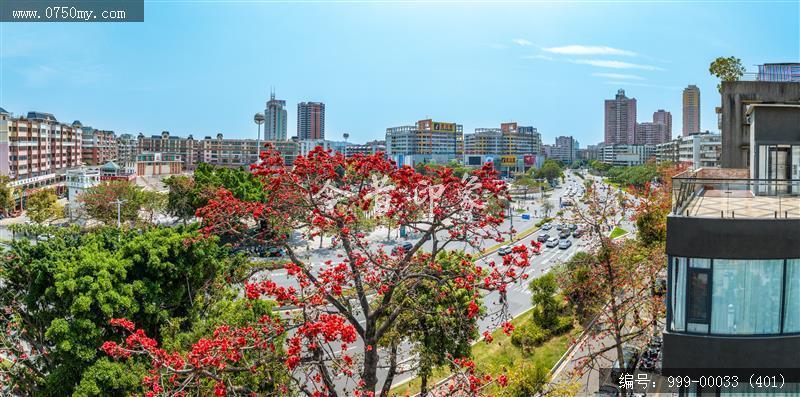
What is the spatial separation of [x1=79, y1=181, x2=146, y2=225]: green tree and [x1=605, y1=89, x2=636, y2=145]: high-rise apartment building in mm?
169140

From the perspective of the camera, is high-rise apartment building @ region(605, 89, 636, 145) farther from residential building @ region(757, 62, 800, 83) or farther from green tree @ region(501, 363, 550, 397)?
green tree @ region(501, 363, 550, 397)

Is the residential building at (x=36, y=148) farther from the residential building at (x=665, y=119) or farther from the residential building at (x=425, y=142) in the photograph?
the residential building at (x=665, y=119)

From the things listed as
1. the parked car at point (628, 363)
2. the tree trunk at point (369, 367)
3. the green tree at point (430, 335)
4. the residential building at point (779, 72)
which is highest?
the residential building at point (779, 72)

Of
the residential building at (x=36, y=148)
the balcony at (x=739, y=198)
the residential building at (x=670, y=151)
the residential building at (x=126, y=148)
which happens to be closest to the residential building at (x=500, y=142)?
the residential building at (x=670, y=151)

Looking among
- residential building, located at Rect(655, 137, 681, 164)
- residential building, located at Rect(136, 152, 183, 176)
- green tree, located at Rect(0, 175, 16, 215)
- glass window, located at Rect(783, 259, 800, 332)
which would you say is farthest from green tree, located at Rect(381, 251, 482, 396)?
residential building, located at Rect(655, 137, 681, 164)

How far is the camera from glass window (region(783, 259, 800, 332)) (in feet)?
20.8

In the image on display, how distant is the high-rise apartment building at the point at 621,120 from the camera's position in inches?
7170

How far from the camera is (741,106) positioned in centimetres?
2052

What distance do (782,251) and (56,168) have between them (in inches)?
3479

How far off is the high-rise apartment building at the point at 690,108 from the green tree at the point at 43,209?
5694 inches

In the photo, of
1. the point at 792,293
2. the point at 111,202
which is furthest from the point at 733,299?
the point at 111,202

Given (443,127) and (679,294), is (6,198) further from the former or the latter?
(443,127)

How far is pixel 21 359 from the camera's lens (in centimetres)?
1127

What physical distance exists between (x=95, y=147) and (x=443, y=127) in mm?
78210
